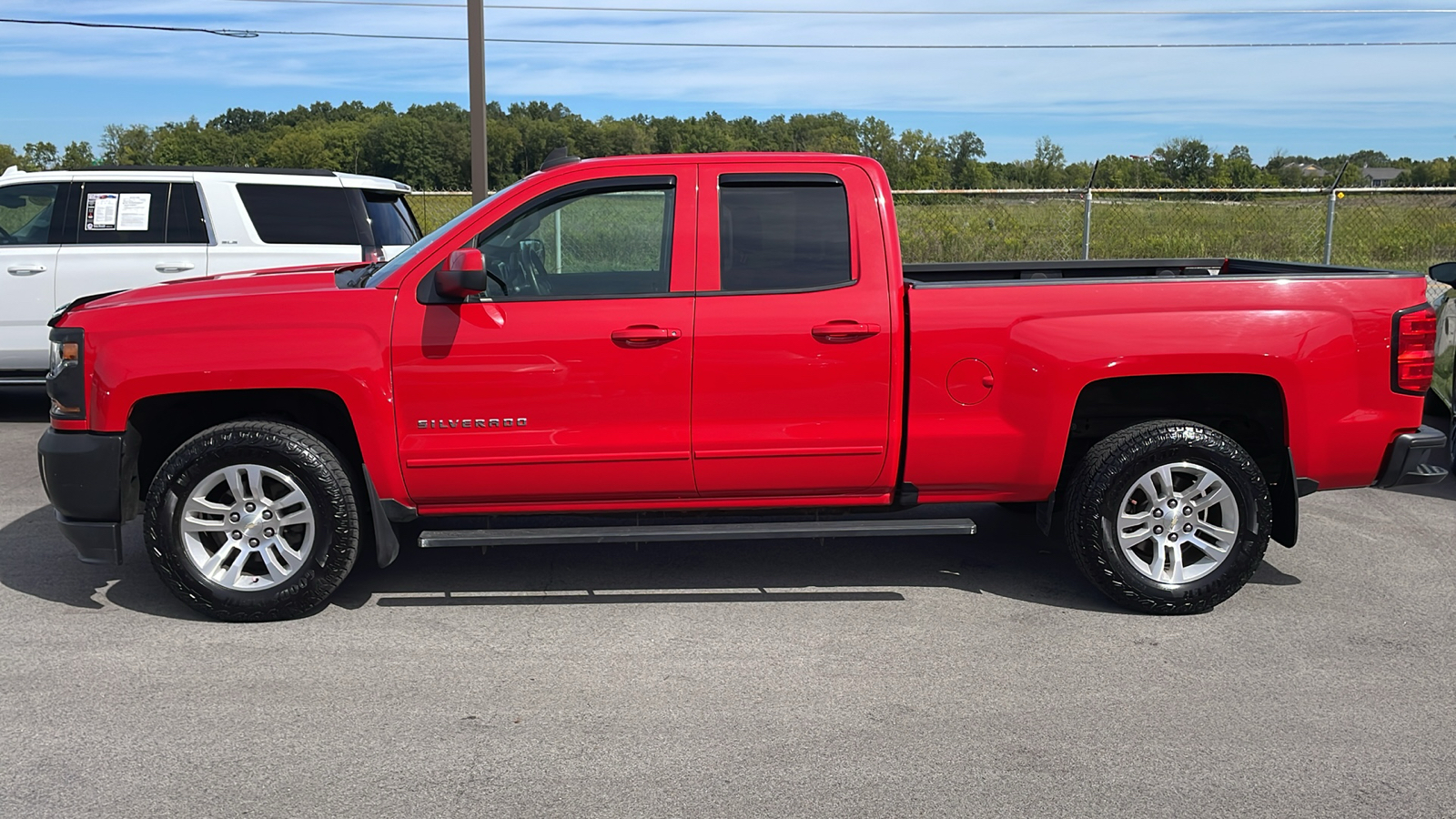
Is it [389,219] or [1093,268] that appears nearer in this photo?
[1093,268]

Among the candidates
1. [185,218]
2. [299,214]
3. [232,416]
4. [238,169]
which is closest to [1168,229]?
[299,214]

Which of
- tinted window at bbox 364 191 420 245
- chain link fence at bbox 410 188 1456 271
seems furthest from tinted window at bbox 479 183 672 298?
chain link fence at bbox 410 188 1456 271

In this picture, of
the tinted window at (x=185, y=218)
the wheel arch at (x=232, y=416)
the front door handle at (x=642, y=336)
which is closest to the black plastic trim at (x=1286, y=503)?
the front door handle at (x=642, y=336)

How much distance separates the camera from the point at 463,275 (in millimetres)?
4668

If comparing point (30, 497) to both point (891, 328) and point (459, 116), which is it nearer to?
point (891, 328)

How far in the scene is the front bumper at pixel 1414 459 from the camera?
4.99m

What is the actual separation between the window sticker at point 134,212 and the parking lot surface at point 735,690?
4.20 m

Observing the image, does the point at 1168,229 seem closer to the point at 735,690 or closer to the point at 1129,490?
the point at 1129,490

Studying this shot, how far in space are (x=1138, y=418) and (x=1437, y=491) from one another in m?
3.20

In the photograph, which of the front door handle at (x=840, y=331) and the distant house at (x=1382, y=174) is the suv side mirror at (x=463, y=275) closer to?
the front door handle at (x=840, y=331)

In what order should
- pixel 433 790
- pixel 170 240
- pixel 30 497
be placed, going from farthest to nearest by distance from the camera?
pixel 170 240 < pixel 30 497 < pixel 433 790

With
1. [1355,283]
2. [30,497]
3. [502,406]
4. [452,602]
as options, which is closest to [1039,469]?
[1355,283]

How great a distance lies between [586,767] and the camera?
143 inches

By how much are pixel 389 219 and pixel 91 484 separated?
226 inches
